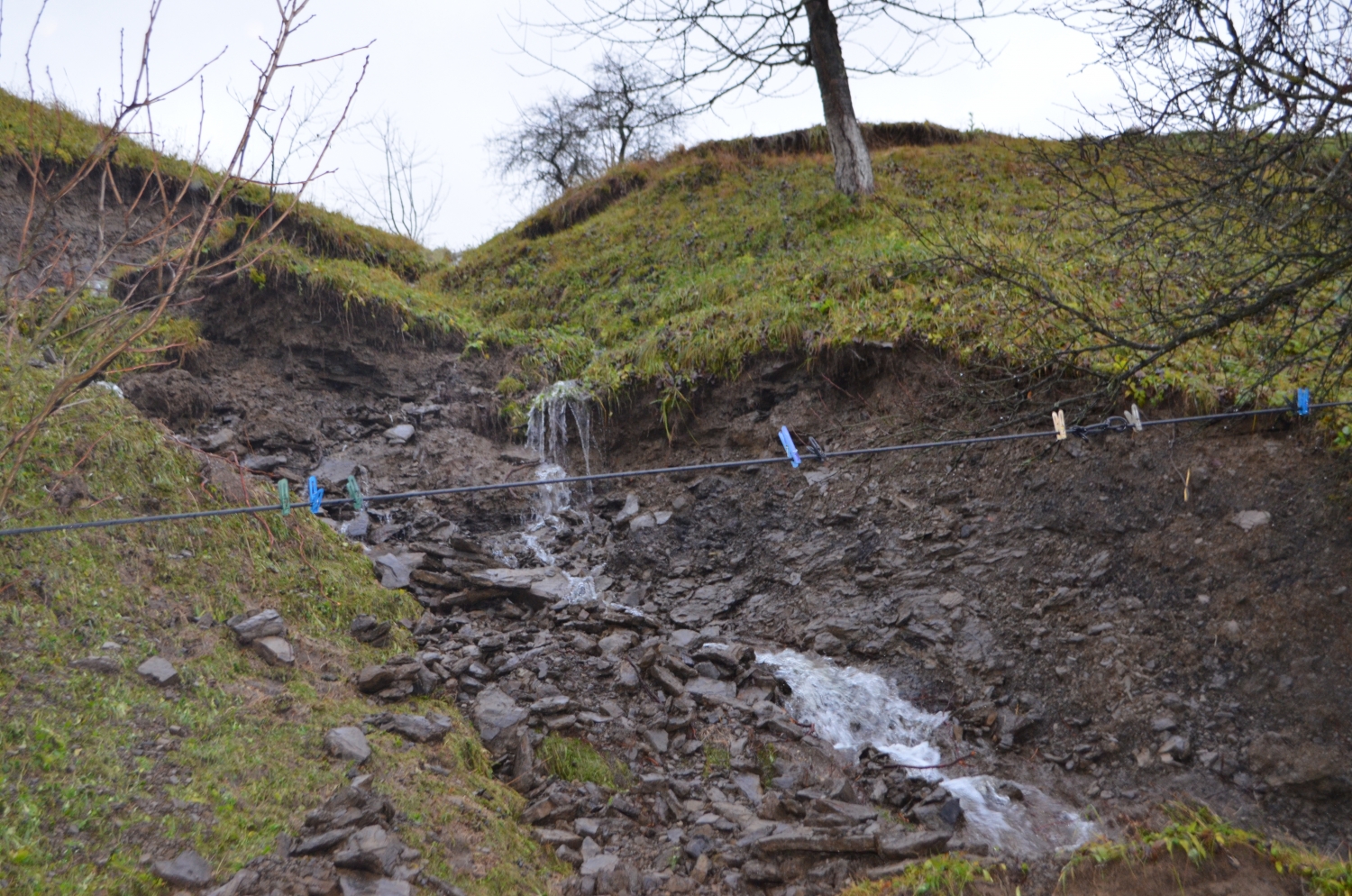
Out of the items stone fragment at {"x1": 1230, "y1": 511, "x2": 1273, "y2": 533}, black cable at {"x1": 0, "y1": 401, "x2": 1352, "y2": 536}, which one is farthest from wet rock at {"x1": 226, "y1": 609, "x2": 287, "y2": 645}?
stone fragment at {"x1": 1230, "y1": 511, "x2": 1273, "y2": 533}

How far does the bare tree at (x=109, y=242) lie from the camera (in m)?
2.09

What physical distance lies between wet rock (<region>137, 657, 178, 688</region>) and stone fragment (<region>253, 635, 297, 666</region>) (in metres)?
0.44

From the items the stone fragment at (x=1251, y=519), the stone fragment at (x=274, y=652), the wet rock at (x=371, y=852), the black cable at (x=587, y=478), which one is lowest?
the wet rock at (x=371, y=852)

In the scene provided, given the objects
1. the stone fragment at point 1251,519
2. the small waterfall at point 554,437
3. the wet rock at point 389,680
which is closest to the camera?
the wet rock at point 389,680

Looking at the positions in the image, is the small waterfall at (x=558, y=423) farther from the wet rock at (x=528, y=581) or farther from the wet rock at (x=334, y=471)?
the wet rock at (x=528, y=581)

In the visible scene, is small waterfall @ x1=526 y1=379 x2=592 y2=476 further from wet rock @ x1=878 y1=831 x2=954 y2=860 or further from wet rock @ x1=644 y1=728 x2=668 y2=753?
wet rock @ x1=878 y1=831 x2=954 y2=860

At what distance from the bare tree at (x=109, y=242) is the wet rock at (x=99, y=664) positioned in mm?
871

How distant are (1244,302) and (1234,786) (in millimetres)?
2391

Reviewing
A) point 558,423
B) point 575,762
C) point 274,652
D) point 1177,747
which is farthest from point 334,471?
point 1177,747

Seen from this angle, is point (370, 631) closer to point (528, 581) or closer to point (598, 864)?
point (528, 581)

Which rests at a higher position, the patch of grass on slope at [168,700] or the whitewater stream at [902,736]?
the patch of grass on slope at [168,700]

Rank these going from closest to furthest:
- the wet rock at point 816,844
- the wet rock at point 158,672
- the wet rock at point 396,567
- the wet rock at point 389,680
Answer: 1. the wet rock at point 816,844
2. the wet rock at point 158,672
3. the wet rock at point 389,680
4. the wet rock at point 396,567

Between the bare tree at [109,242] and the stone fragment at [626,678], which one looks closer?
the bare tree at [109,242]

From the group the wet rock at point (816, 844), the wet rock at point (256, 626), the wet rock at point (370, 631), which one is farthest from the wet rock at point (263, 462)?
the wet rock at point (816, 844)
